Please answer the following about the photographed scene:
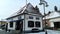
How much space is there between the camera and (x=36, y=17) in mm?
19203

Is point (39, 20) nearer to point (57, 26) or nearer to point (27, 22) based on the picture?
point (27, 22)

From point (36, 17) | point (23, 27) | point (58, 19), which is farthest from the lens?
point (58, 19)

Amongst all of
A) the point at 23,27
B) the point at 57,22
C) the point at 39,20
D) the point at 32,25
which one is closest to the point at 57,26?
the point at 57,22

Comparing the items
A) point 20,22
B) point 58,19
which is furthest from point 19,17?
point 58,19

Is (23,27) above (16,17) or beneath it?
beneath

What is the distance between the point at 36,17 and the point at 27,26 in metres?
2.40

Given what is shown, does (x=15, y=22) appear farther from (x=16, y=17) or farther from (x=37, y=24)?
(x=37, y=24)

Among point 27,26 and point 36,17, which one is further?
point 36,17

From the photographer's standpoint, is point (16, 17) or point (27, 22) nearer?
point (27, 22)

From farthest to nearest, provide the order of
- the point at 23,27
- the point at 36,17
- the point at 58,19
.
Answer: the point at 58,19
the point at 36,17
the point at 23,27

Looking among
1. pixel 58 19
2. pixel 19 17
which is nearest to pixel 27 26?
pixel 19 17

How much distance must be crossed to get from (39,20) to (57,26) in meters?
4.44

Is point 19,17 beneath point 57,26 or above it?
above

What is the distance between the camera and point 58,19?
21.0 m
